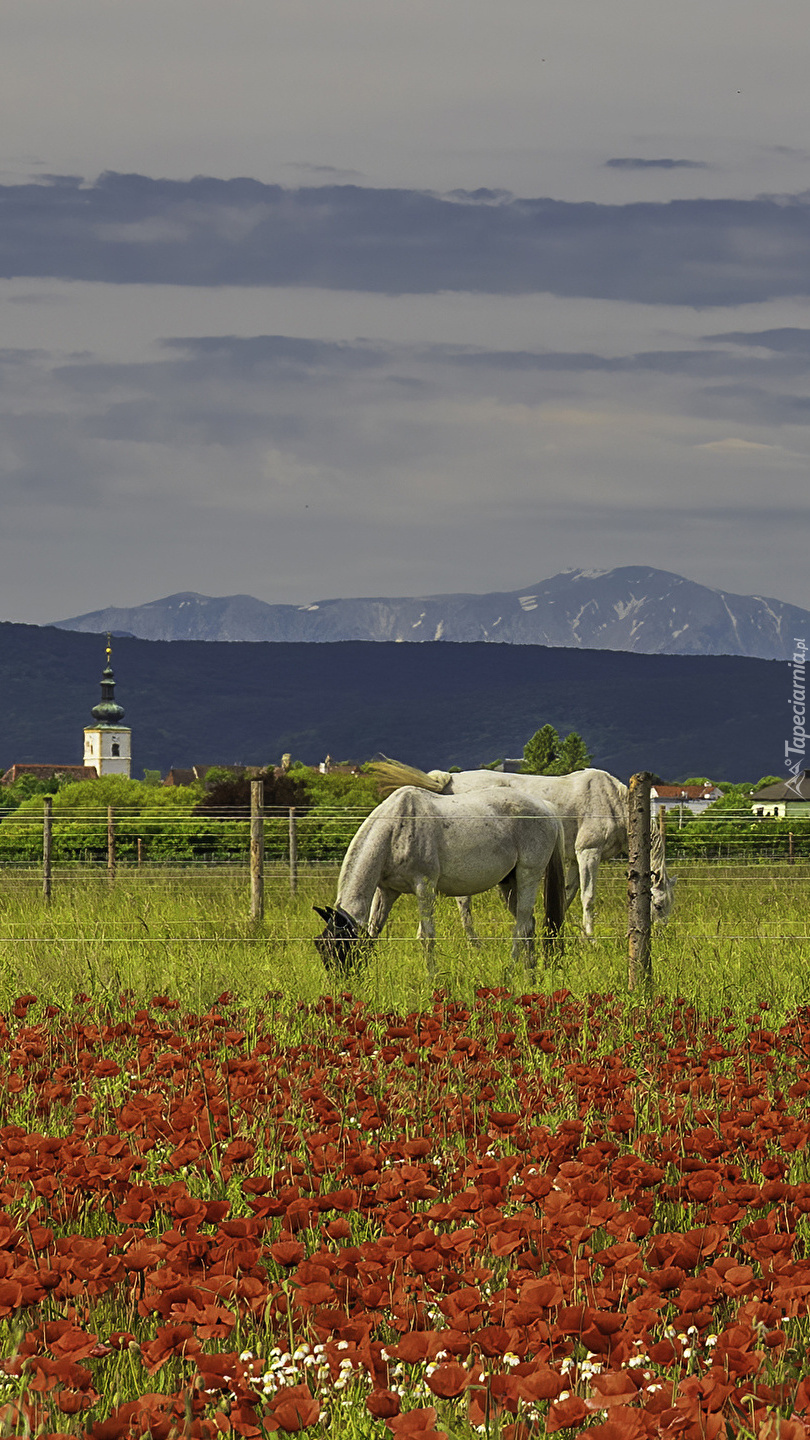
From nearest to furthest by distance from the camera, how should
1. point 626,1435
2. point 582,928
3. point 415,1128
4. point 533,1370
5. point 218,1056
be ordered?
point 626,1435
point 533,1370
point 415,1128
point 218,1056
point 582,928

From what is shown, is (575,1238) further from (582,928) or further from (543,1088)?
(582,928)

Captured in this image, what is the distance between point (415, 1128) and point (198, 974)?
446 cm

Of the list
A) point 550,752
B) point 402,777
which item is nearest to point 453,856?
point 402,777

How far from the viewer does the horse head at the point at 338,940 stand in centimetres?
1023

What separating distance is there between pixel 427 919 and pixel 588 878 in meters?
4.42

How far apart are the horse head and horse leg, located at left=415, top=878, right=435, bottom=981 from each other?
0.57 metres

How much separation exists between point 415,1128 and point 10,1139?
1.52 meters

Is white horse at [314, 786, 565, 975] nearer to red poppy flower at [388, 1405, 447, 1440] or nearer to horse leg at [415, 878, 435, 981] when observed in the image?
horse leg at [415, 878, 435, 981]

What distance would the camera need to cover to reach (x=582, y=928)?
1561cm

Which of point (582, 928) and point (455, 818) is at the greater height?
point (455, 818)

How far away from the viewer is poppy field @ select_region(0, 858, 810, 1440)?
2516mm

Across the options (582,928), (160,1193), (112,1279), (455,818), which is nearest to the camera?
(112,1279)

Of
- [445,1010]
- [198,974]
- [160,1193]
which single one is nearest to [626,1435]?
[160,1193]

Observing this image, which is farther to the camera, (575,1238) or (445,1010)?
(445,1010)
